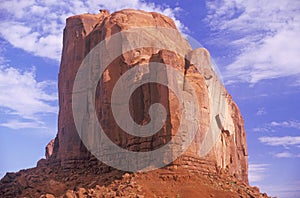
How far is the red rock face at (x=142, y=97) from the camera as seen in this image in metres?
50.1

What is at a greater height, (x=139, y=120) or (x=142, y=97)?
(x=142, y=97)

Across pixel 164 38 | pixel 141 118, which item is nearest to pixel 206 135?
pixel 141 118

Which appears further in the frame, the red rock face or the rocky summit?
the red rock face

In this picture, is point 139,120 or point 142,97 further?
Answer: point 142,97

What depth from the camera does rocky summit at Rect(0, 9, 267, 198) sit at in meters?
→ 47.7

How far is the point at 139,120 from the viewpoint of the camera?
5253cm

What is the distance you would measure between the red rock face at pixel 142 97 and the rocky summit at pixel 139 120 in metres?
0.10

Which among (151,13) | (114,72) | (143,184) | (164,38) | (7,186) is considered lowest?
(143,184)

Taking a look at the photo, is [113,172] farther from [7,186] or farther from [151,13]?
[151,13]

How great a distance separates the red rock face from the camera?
164 ft

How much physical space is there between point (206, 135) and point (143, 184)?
9550mm

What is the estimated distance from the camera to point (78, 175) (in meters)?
59.3

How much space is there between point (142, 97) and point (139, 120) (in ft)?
6.99

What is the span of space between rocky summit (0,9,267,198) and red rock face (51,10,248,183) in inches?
3.8
